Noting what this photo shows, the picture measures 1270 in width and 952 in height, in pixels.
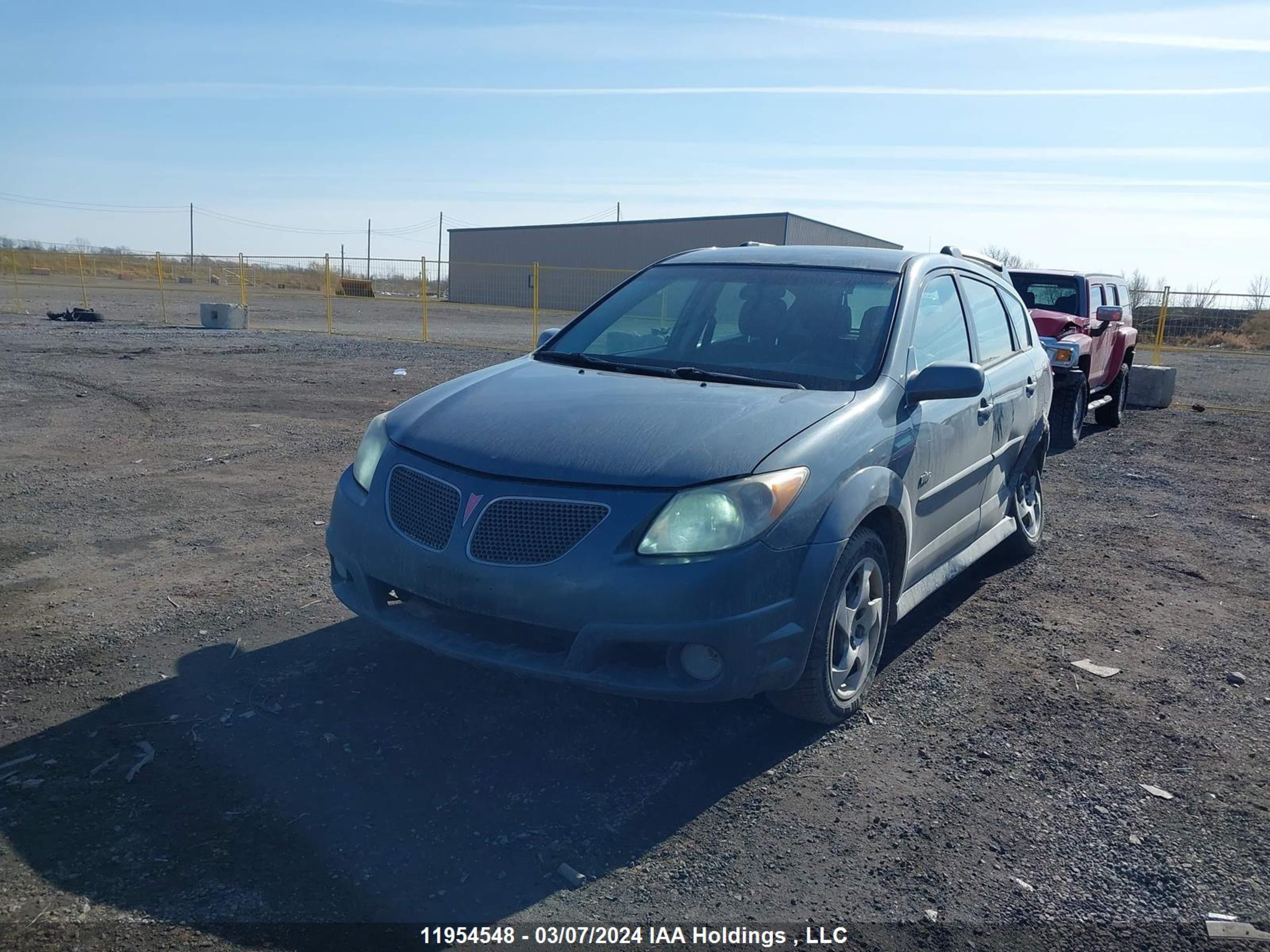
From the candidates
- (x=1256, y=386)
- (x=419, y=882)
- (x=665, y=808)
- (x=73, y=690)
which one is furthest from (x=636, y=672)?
(x=1256, y=386)

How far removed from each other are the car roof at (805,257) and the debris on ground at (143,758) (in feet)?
10.8

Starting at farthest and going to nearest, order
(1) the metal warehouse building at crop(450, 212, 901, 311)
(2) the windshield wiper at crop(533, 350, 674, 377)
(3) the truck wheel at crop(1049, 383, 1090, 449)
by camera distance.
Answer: (1) the metal warehouse building at crop(450, 212, 901, 311), (3) the truck wheel at crop(1049, 383, 1090, 449), (2) the windshield wiper at crop(533, 350, 674, 377)

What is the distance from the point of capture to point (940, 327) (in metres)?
4.75

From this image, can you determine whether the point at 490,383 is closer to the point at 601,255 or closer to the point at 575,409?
the point at 575,409

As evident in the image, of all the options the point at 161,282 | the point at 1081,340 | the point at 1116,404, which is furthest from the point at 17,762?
the point at 161,282

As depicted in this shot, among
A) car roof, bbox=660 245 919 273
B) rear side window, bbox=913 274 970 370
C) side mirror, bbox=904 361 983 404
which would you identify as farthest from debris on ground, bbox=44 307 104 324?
side mirror, bbox=904 361 983 404

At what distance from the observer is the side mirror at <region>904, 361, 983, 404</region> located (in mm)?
4012

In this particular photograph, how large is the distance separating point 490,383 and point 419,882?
2.11 metres

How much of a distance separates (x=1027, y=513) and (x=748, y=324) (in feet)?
8.32

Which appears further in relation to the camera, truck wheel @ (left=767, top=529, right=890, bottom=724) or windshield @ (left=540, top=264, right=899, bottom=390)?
windshield @ (left=540, top=264, right=899, bottom=390)

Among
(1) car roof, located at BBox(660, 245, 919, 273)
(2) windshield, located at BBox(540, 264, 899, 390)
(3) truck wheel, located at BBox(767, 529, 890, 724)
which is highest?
(1) car roof, located at BBox(660, 245, 919, 273)

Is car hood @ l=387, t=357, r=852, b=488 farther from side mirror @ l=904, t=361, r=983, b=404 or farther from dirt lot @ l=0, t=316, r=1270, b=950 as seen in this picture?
dirt lot @ l=0, t=316, r=1270, b=950

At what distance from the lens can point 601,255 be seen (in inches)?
1818

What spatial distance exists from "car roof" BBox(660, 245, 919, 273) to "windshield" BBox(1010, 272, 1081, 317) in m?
7.68
